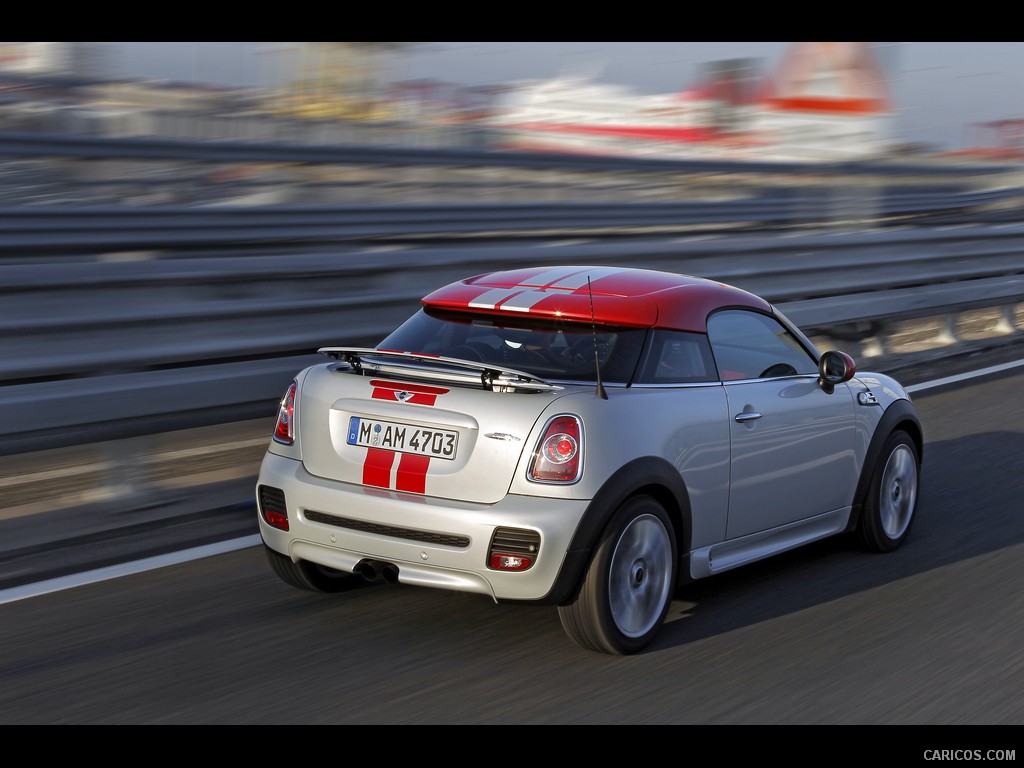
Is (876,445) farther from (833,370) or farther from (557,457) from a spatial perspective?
(557,457)

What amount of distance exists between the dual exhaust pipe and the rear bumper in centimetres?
2

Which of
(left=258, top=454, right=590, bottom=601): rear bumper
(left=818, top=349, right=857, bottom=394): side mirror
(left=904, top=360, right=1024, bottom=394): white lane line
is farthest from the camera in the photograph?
(left=904, top=360, right=1024, bottom=394): white lane line

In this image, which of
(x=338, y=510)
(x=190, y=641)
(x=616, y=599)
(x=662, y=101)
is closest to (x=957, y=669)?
(x=616, y=599)

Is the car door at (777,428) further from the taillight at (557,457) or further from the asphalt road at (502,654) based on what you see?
the taillight at (557,457)

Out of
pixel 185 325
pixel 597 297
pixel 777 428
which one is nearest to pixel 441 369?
pixel 597 297

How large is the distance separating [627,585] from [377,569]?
884 mm

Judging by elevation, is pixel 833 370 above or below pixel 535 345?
below

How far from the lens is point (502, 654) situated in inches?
194

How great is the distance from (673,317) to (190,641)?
2.18 meters

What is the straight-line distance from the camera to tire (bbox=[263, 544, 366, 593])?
5.32 m

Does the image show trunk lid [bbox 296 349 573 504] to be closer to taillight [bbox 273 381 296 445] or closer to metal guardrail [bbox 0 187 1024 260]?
taillight [bbox 273 381 296 445]

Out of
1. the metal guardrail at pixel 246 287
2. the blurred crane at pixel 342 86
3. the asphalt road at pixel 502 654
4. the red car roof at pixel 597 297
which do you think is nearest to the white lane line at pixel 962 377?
the metal guardrail at pixel 246 287

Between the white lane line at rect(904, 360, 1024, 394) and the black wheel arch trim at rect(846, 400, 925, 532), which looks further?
the white lane line at rect(904, 360, 1024, 394)

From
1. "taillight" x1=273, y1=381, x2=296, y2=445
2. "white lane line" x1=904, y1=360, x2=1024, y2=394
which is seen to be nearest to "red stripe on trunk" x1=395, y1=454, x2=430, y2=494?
"taillight" x1=273, y1=381, x2=296, y2=445
